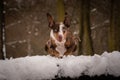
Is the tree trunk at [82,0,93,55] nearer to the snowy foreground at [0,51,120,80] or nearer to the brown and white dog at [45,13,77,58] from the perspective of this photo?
the brown and white dog at [45,13,77,58]

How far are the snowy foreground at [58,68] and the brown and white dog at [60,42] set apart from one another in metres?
1.06

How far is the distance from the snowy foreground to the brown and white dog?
1.06 m

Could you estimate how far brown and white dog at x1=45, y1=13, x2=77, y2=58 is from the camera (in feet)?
9.55

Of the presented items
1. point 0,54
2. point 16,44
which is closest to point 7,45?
point 16,44

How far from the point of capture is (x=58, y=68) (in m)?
1.71

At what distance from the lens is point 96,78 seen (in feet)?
5.59

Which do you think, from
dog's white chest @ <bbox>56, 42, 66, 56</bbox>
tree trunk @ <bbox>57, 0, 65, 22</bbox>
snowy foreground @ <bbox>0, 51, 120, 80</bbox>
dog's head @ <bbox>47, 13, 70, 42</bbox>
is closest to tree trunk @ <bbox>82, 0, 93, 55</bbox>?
tree trunk @ <bbox>57, 0, 65, 22</bbox>

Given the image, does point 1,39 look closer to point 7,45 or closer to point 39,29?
point 7,45

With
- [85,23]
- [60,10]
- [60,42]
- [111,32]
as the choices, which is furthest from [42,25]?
[60,42]

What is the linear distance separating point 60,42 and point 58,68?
1.31 metres

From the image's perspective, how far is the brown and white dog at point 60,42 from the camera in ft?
9.55

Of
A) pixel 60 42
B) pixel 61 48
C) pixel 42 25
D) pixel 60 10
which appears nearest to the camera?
pixel 61 48

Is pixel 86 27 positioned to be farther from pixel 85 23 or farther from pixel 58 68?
pixel 58 68

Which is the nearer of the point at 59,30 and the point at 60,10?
the point at 59,30
